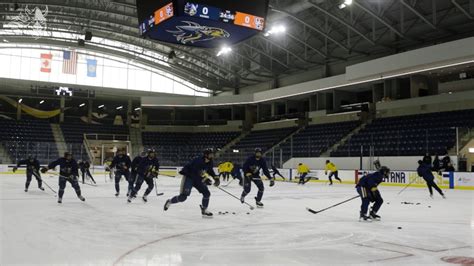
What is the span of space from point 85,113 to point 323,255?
43.5 m

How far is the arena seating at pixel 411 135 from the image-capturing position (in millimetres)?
23577

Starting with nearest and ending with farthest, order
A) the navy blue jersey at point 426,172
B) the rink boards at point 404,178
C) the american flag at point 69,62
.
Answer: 1. the navy blue jersey at point 426,172
2. the rink boards at point 404,178
3. the american flag at point 69,62

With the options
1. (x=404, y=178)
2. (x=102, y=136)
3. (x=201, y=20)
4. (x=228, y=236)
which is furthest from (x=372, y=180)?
(x=102, y=136)

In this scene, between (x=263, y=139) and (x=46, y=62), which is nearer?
(x=263, y=139)

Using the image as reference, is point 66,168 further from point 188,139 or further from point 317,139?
point 188,139

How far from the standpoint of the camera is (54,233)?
23.3 ft

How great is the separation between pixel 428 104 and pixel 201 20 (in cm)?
1996

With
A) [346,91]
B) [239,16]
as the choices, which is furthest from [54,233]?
[346,91]

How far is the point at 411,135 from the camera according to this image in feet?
80.7

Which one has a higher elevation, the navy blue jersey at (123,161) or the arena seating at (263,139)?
the arena seating at (263,139)

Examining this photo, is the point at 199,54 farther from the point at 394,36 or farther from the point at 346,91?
the point at 394,36

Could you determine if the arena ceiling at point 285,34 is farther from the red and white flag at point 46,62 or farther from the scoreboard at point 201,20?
the scoreboard at point 201,20

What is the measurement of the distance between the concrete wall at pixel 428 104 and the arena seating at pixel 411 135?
78 cm

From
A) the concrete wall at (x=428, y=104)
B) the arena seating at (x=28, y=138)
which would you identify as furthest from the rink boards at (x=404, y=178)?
the arena seating at (x=28, y=138)
